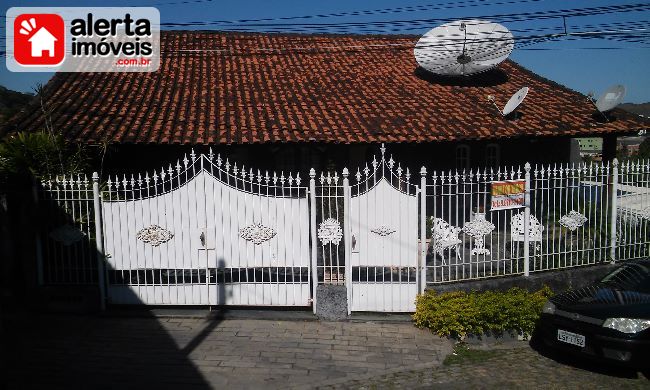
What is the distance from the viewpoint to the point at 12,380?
18.1 feet

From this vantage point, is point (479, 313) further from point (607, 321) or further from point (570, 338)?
point (607, 321)

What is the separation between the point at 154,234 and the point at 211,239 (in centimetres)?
89

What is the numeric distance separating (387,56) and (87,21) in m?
8.40

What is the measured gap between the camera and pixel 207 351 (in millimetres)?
6367

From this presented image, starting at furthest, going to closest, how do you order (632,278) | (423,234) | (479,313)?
1. (423,234)
2. (479,313)
3. (632,278)

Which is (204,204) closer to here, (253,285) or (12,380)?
(253,285)

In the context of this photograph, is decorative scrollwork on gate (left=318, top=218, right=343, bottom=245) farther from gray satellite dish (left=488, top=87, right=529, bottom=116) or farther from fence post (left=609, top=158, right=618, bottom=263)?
gray satellite dish (left=488, top=87, right=529, bottom=116)

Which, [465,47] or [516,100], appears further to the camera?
[465,47]

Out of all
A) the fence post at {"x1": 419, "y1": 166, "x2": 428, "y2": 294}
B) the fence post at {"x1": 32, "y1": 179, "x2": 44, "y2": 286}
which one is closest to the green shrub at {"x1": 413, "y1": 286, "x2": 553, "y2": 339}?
the fence post at {"x1": 419, "y1": 166, "x2": 428, "y2": 294}

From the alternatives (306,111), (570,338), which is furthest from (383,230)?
(306,111)

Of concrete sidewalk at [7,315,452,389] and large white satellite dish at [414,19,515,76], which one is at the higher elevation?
large white satellite dish at [414,19,515,76]

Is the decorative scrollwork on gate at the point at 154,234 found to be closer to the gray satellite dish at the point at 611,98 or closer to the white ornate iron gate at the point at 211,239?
the white ornate iron gate at the point at 211,239

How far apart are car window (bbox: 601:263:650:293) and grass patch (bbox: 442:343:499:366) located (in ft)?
6.28

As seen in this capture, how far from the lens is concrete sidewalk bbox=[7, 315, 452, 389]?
5633 mm
